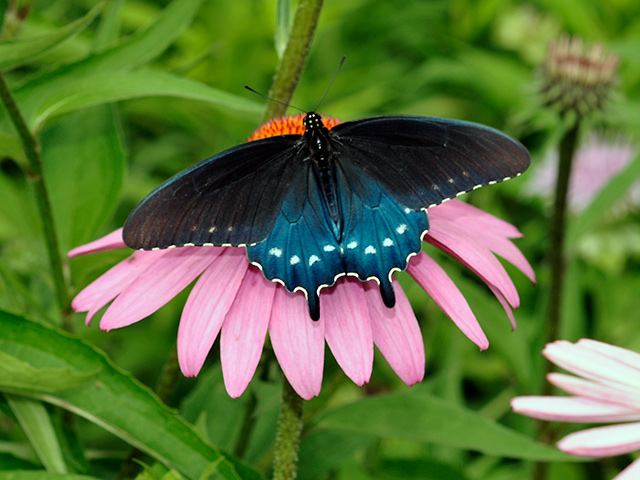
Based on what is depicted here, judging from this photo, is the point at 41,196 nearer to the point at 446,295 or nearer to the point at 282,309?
the point at 282,309

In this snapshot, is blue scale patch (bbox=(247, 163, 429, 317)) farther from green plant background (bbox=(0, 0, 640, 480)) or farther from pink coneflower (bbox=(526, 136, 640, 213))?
pink coneflower (bbox=(526, 136, 640, 213))

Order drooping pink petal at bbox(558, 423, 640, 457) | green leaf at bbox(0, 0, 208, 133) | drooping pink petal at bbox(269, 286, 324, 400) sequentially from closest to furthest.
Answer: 1. drooping pink petal at bbox(558, 423, 640, 457)
2. drooping pink petal at bbox(269, 286, 324, 400)
3. green leaf at bbox(0, 0, 208, 133)

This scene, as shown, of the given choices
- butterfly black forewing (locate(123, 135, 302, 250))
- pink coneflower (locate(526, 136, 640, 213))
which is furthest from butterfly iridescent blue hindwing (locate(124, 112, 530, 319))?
pink coneflower (locate(526, 136, 640, 213))

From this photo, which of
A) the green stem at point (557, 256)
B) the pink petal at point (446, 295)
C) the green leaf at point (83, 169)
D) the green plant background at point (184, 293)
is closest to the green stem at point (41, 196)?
the green plant background at point (184, 293)

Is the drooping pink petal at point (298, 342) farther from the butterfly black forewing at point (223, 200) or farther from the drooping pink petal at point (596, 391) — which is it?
the drooping pink petal at point (596, 391)

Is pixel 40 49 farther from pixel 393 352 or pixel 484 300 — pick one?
pixel 484 300

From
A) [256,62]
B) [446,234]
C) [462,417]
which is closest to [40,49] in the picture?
[446,234]
